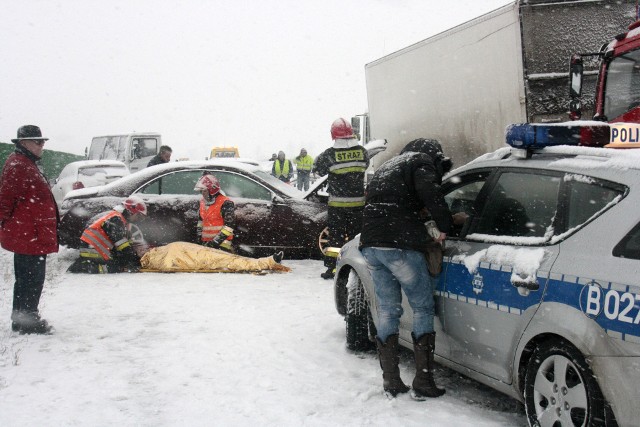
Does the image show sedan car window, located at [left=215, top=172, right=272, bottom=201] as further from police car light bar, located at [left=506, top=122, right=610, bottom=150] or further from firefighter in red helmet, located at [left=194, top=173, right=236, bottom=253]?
police car light bar, located at [left=506, top=122, right=610, bottom=150]

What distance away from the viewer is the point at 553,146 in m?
3.60

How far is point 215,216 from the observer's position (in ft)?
28.7

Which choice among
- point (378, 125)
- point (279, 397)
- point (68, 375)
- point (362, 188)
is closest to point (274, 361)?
point (279, 397)

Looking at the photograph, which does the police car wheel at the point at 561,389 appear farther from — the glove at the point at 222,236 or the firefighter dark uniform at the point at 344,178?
the glove at the point at 222,236

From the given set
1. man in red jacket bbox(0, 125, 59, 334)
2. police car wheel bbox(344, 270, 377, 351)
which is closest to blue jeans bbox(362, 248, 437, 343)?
police car wheel bbox(344, 270, 377, 351)

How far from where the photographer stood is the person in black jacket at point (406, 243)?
4.03m

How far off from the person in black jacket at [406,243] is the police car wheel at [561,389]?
900mm

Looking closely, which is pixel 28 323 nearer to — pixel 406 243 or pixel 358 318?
pixel 358 318

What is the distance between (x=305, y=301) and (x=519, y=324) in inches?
151

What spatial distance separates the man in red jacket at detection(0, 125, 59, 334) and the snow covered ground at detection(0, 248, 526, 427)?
0.96ft

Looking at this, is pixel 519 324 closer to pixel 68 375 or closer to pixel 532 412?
pixel 532 412

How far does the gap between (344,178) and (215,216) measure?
6.69ft

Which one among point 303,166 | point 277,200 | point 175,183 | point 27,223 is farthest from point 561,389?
point 303,166

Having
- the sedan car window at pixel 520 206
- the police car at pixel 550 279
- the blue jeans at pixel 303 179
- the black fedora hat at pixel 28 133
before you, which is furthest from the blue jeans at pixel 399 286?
the blue jeans at pixel 303 179
